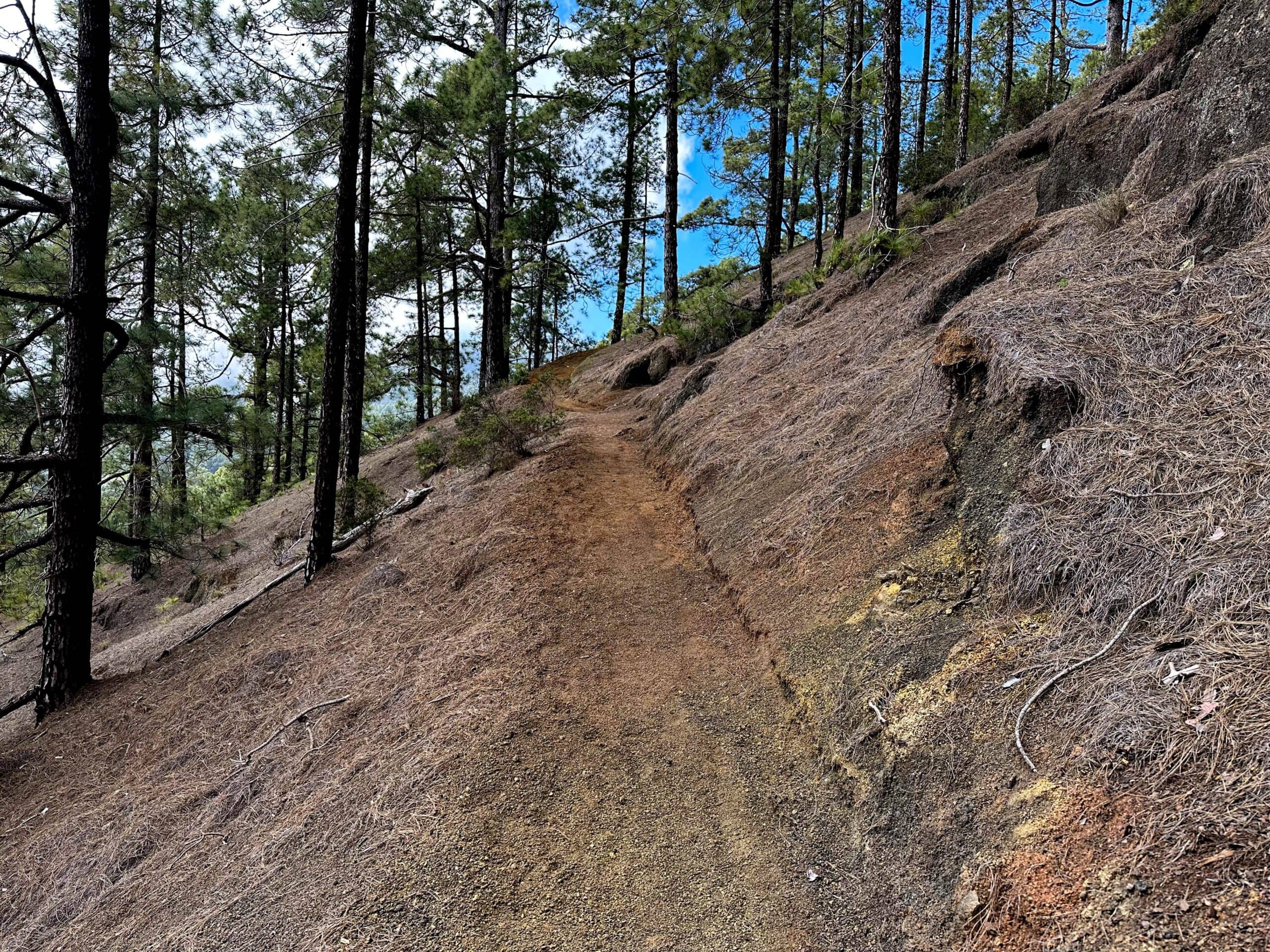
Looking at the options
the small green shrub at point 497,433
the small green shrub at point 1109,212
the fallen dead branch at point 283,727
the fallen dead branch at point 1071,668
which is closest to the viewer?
the fallen dead branch at point 1071,668

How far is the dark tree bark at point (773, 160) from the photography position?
41.4 feet

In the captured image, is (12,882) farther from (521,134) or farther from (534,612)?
(521,134)

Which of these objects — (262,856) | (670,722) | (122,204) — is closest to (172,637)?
(262,856)

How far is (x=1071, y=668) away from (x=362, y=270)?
14.0 m

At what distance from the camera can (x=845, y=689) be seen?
3.92m

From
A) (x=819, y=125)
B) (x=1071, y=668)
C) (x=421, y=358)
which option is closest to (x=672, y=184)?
(x=819, y=125)

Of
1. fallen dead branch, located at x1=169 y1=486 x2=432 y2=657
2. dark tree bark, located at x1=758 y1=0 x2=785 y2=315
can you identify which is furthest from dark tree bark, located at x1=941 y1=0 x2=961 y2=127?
fallen dead branch, located at x1=169 y1=486 x2=432 y2=657

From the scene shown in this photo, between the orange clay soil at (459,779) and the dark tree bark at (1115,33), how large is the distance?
53.8 ft

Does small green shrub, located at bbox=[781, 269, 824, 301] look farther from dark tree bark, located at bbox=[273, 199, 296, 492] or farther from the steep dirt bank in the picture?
dark tree bark, located at bbox=[273, 199, 296, 492]

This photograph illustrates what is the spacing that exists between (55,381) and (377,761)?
25.9 feet

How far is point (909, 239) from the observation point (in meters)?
9.59

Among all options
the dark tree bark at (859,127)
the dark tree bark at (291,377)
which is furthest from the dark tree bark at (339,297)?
the dark tree bark at (291,377)

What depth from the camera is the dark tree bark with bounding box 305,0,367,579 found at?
843 cm

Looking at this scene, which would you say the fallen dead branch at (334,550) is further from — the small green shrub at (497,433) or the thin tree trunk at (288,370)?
the thin tree trunk at (288,370)
